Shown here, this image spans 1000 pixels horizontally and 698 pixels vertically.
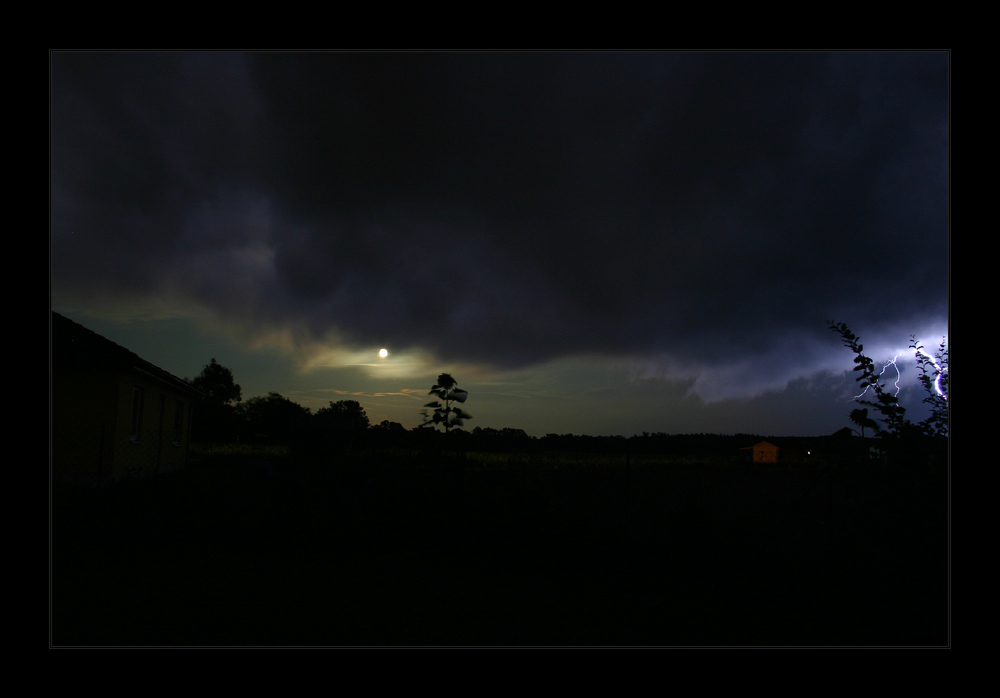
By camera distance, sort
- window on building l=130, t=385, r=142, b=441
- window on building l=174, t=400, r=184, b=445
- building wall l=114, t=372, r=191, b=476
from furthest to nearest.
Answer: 1. window on building l=174, t=400, r=184, b=445
2. window on building l=130, t=385, r=142, b=441
3. building wall l=114, t=372, r=191, b=476

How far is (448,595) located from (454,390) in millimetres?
2883

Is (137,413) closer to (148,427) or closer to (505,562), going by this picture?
(148,427)

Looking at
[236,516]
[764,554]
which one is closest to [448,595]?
[764,554]

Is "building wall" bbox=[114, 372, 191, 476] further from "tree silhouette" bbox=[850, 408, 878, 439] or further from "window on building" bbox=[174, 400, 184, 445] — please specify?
"tree silhouette" bbox=[850, 408, 878, 439]

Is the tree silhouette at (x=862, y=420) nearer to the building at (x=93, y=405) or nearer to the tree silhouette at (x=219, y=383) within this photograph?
the building at (x=93, y=405)

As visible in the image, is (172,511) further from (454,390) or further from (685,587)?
(685,587)

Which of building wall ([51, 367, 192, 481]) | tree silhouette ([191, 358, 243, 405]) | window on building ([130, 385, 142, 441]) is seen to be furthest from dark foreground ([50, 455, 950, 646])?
tree silhouette ([191, 358, 243, 405])

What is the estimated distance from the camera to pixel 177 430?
1794 cm

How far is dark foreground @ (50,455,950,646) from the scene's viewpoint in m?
4.59

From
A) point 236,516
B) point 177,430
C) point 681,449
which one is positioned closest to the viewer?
point 236,516

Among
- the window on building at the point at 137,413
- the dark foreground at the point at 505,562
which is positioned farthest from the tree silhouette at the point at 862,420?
the window on building at the point at 137,413

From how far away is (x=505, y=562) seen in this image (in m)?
6.70

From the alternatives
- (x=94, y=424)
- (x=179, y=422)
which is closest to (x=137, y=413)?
(x=94, y=424)

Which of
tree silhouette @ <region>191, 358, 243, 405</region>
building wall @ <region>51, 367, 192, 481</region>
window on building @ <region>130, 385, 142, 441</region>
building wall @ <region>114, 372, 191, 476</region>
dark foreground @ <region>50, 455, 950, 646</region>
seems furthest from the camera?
tree silhouette @ <region>191, 358, 243, 405</region>
